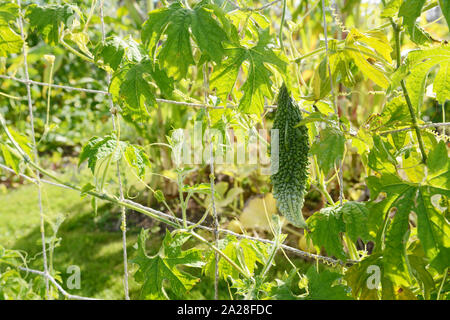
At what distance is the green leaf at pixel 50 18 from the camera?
1.25m

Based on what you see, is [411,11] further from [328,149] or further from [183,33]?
[183,33]

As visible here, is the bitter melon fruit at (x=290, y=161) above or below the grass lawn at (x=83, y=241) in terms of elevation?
above

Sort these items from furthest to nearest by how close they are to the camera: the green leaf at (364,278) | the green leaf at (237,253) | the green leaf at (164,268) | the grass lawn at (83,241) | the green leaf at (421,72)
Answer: the grass lawn at (83,241), the green leaf at (237,253), the green leaf at (164,268), the green leaf at (364,278), the green leaf at (421,72)

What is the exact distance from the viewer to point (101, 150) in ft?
4.05

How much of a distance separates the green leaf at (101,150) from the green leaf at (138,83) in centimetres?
13

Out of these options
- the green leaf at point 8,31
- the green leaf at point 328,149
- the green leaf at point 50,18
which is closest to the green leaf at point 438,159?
the green leaf at point 328,149

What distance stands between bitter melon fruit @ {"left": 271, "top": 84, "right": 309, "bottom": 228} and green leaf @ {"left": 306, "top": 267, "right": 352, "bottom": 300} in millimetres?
126

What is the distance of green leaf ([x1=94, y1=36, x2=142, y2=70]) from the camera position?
122 cm

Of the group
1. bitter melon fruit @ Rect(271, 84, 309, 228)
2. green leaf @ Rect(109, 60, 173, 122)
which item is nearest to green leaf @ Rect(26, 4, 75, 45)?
green leaf @ Rect(109, 60, 173, 122)

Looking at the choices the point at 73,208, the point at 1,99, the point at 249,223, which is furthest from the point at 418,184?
the point at 1,99

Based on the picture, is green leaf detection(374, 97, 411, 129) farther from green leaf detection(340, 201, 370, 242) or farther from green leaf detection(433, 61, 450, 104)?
green leaf detection(340, 201, 370, 242)

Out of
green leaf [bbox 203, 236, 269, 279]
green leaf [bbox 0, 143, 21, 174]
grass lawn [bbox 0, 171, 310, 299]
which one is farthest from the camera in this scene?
grass lawn [bbox 0, 171, 310, 299]

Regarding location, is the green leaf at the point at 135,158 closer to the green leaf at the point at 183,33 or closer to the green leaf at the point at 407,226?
the green leaf at the point at 183,33
